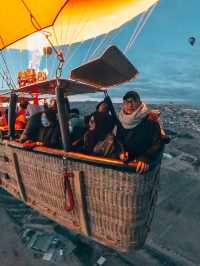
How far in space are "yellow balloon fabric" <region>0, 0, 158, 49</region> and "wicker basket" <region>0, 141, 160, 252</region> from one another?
134 inches

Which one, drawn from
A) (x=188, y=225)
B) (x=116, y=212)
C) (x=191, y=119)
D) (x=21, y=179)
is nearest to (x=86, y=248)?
(x=188, y=225)

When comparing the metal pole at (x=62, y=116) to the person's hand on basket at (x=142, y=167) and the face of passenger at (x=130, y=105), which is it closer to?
the face of passenger at (x=130, y=105)

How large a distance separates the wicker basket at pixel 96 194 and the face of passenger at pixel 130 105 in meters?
1.06

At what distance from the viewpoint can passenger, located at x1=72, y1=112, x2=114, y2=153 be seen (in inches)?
211

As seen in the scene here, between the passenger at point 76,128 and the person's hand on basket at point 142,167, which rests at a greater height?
the passenger at point 76,128

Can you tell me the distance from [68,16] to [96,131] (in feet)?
32.9

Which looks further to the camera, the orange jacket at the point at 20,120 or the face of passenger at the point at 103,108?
the orange jacket at the point at 20,120

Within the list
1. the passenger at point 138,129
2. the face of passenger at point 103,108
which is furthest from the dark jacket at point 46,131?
the passenger at point 138,129

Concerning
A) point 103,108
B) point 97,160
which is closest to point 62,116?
point 103,108

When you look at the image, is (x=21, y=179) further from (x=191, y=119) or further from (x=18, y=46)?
(x=191, y=119)

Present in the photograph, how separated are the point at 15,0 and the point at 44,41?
366 inches

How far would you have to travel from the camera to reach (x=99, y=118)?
5.45m

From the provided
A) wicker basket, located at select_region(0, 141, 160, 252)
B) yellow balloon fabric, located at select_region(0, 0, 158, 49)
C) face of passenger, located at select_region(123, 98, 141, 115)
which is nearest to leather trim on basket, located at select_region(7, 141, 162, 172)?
wicker basket, located at select_region(0, 141, 160, 252)

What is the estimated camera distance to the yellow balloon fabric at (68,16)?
7.48m
